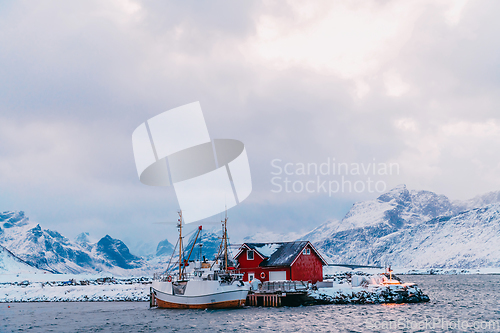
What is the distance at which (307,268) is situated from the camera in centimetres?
7019

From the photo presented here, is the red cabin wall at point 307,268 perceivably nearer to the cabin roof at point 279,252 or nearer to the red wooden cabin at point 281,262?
the red wooden cabin at point 281,262

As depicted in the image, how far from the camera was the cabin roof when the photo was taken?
68.8 metres

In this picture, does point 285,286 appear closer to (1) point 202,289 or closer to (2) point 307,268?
(2) point 307,268

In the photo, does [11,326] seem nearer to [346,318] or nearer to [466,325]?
[346,318]

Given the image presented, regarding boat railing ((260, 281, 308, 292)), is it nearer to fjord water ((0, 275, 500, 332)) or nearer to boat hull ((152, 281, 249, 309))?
fjord water ((0, 275, 500, 332))

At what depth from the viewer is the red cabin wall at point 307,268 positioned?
224 feet

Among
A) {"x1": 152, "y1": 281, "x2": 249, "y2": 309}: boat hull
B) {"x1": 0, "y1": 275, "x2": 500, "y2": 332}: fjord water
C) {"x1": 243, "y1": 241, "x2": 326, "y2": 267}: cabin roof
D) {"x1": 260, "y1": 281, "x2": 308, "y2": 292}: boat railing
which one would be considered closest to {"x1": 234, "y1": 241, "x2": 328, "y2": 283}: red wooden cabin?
{"x1": 243, "y1": 241, "x2": 326, "y2": 267}: cabin roof

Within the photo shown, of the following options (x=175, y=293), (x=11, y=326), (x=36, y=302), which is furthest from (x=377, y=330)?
(x=36, y=302)

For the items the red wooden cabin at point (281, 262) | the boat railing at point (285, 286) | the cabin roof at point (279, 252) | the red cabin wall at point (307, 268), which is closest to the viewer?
the boat railing at point (285, 286)

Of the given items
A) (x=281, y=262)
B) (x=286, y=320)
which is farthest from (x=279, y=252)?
(x=286, y=320)

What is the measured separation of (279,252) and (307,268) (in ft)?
16.5

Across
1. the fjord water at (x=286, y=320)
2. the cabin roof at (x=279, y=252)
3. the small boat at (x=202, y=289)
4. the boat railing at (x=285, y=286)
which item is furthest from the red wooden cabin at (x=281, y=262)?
the fjord water at (x=286, y=320)

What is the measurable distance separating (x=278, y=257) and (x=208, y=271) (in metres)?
15.5

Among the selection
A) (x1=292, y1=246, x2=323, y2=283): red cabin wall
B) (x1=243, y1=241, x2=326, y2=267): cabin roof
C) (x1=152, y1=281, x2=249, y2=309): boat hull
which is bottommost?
(x1=152, y1=281, x2=249, y2=309): boat hull
